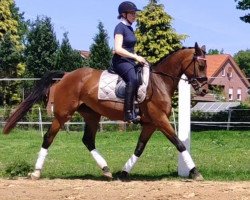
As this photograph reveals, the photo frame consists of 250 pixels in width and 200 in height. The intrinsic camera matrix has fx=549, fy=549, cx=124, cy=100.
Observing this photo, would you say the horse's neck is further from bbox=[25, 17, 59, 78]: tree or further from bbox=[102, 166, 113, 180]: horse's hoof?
bbox=[25, 17, 59, 78]: tree

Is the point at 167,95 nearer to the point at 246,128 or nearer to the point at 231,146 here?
the point at 231,146

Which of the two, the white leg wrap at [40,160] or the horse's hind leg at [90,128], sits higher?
the horse's hind leg at [90,128]

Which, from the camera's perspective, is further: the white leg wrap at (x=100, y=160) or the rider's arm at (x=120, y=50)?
the white leg wrap at (x=100, y=160)

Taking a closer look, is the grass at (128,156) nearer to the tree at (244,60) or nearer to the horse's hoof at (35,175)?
the horse's hoof at (35,175)

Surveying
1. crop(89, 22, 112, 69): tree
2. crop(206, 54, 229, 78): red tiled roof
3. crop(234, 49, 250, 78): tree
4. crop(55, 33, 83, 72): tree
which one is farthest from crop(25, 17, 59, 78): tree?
crop(234, 49, 250, 78): tree

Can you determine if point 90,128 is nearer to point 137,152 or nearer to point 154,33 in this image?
point 137,152

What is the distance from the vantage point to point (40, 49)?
39219 millimetres

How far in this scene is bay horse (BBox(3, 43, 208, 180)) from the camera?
8570 mm

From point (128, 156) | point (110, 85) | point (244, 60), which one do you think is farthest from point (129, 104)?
point (244, 60)

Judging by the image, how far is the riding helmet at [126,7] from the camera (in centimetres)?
852

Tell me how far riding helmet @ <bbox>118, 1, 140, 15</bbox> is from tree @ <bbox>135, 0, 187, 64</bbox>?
99.4 feet

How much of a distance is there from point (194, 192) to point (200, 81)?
97.0 inches

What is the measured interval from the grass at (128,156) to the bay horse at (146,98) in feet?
2.03

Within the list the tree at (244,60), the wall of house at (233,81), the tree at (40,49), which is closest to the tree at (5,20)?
the tree at (40,49)
